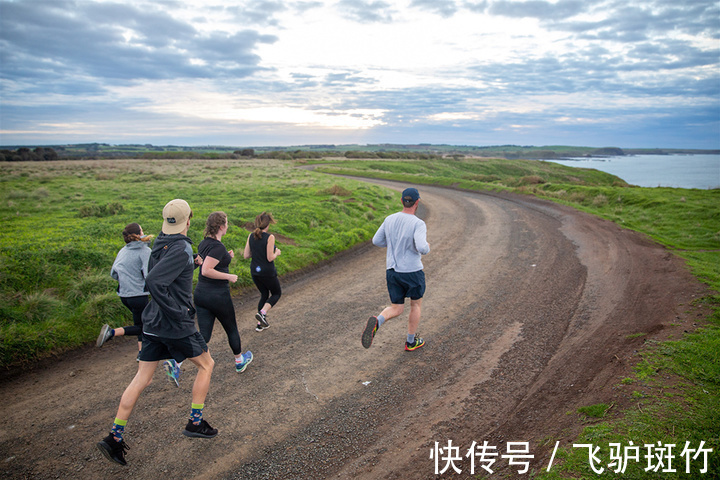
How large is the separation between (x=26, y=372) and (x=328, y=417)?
188 inches

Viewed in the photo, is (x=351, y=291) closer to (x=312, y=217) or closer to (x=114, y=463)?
(x=114, y=463)

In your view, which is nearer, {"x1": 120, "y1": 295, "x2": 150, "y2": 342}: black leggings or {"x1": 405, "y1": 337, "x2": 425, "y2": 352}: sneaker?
{"x1": 120, "y1": 295, "x2": 150, "y2": 342}: black leggings

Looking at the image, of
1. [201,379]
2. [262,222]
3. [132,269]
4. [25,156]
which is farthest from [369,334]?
[25,156]

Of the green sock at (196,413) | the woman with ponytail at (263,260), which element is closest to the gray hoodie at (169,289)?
the green sock at (196,413)

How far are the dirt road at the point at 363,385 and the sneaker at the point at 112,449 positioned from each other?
0.13 metres

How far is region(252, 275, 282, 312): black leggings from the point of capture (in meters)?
6.91

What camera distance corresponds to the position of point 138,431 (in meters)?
4.36

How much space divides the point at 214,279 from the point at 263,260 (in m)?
1.73

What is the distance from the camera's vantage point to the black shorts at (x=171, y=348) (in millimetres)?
4008

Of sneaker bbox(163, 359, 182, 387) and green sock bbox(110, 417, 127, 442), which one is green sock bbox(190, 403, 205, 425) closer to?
green sock bbox(110, 417, 127, 442)

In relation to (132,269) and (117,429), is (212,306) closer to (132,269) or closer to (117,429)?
(132,269)

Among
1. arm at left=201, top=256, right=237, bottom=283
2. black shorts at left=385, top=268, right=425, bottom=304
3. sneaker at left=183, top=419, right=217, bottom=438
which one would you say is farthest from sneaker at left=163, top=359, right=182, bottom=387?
black shorts at left=385, top=268, right=425, bottom=304

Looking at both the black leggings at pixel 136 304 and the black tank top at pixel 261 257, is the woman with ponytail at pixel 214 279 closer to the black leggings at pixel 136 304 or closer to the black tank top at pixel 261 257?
the black leggings at pixel 136 304

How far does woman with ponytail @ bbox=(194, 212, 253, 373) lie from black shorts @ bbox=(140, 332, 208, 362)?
0.91m
